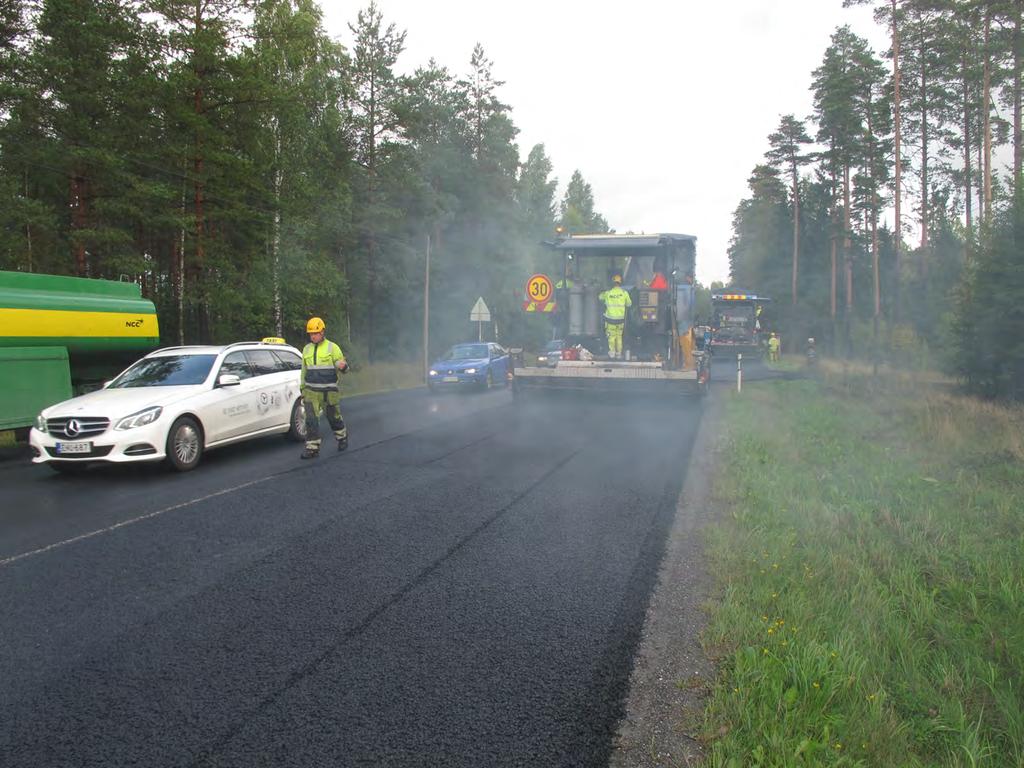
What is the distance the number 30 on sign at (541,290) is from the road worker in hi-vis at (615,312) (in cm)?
110

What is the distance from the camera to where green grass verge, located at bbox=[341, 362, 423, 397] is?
882 inches

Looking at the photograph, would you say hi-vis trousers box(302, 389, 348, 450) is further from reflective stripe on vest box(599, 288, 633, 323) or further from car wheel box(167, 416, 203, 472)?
reflective stripe on vest box(599, 288, 633, 323)

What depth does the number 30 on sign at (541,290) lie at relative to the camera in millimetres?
14562

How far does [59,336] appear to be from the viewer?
10742 millimetres

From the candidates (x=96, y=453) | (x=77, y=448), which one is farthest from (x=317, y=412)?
(x=77, y=448)

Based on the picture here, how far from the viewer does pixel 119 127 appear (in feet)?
65.3

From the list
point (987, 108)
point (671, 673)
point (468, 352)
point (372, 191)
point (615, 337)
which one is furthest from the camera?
point (372, 191)

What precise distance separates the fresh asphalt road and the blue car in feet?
38.8

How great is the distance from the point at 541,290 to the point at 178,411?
8.19m

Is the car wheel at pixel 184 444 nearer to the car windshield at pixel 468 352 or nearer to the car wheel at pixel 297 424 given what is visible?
the car wheel at pixel 297 424

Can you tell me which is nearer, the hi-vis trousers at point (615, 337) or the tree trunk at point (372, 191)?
the hi-vis trousers at point (615, 337)

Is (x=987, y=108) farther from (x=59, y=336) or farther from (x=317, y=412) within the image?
(x=59, y=336)

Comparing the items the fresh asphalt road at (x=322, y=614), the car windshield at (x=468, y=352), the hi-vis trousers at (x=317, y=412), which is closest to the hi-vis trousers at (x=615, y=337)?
the fresh asphalt road at (x=322, y=614)

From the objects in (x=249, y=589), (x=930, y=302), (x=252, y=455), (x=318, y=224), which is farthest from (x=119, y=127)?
(x=930, y=302)
